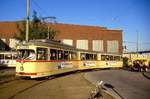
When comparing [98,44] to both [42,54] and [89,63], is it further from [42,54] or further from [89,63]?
[42,54]

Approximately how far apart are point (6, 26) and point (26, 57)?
54.7 meters

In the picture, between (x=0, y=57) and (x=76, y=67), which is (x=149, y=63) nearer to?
(x=76, y=67)

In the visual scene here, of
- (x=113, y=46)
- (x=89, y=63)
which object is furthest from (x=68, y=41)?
(x=89, y=63)

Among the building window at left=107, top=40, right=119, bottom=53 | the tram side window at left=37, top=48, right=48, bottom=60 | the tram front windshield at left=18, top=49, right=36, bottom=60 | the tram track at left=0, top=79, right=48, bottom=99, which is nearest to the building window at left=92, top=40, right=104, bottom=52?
the building window at left=107, top=40, right=119, bottom=53

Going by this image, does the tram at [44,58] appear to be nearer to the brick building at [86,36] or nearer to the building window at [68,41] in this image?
the building window at [68,41]

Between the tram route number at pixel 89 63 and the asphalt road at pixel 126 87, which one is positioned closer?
the asphalt road at pixel 126 87

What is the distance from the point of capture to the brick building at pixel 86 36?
73200 mm

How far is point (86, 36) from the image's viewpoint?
244ft

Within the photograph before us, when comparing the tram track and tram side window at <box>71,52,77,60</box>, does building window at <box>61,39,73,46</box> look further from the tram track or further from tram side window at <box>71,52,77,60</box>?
the tram track

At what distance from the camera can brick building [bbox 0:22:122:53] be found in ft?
240

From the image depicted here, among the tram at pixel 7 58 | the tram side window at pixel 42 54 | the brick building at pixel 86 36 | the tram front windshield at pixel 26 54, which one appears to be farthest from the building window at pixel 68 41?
the tram front windshield at pixel 26 54

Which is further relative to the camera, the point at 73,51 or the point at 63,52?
the point at 73,51

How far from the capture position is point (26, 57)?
2080cm

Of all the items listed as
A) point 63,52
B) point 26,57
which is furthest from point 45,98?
point 63,52
